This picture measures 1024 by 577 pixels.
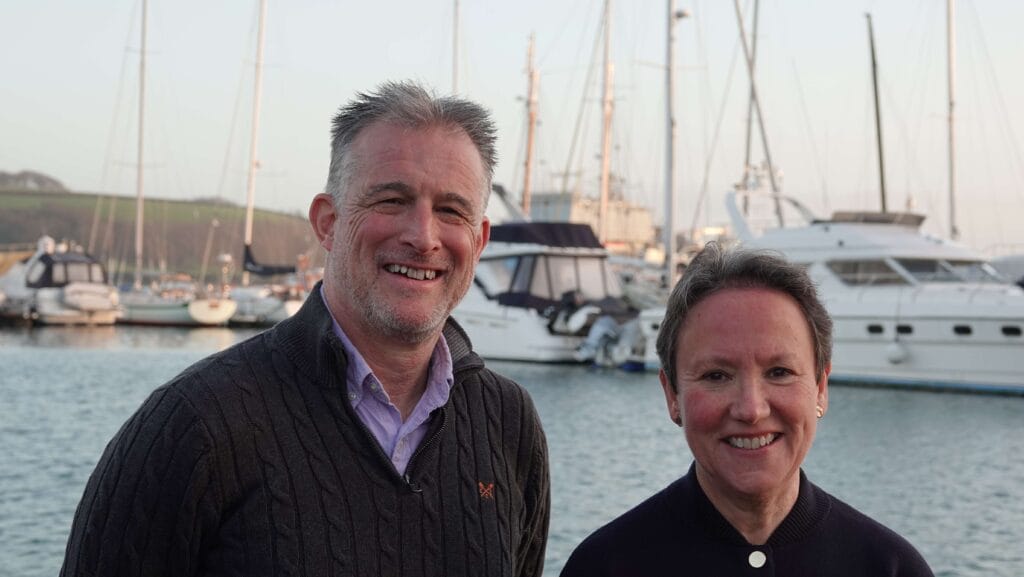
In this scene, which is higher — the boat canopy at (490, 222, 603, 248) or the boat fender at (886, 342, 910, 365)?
the boat canopy at (490, 222, 603, 248)

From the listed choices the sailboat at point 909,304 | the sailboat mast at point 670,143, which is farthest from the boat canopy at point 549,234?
the sailboat at point 909,304

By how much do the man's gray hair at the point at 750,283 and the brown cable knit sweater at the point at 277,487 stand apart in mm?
611

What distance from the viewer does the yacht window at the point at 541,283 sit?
3020cm

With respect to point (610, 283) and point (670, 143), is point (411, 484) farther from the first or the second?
point (670, 143)

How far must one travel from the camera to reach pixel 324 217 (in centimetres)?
285

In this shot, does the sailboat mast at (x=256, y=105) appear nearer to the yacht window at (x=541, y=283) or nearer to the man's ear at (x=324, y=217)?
the yacht window at (x=541, y=283)

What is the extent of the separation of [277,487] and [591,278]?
29.0 metres

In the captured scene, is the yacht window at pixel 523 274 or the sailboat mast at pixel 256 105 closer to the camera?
the yacht window at pixel 523 274

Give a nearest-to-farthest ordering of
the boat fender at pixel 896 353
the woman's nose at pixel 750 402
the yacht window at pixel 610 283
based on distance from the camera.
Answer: the woman's nose at pixel 750 402
the boat fender at pixel 896 353
the yacht window at pixel 610 283

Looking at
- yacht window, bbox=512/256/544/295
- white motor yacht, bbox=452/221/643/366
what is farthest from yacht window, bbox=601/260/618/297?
yacht window, bbox=512/256/544/295

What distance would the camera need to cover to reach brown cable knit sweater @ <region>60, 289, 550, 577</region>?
2.49m

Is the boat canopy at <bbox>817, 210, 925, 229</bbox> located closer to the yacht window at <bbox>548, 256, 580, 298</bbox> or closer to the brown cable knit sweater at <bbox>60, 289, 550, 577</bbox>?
the yacht window at <bbox>548, 256, 580, 298</bbox>

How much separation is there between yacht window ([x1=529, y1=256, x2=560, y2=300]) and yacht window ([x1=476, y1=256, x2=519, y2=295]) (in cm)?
59

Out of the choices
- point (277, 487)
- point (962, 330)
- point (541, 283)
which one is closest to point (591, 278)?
point (541, 283)
